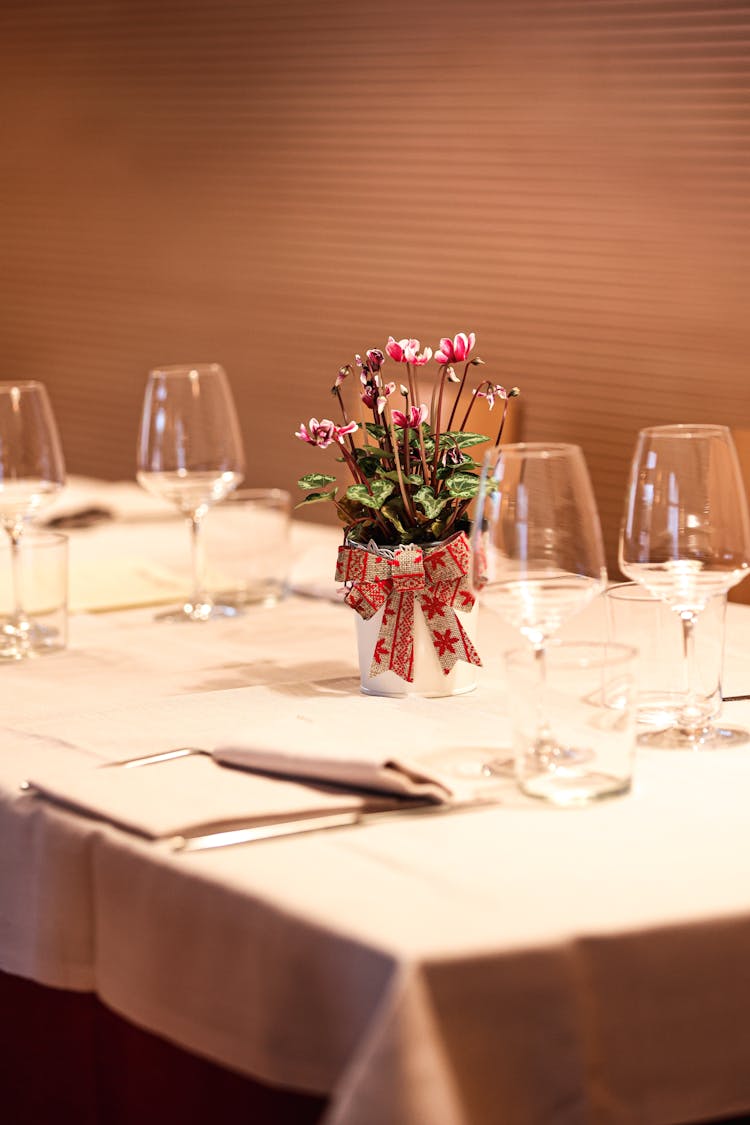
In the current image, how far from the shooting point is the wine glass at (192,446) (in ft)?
6.58

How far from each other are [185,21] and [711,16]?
179 cm

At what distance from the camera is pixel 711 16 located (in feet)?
8.90

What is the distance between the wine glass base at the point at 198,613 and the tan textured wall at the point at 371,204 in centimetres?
120

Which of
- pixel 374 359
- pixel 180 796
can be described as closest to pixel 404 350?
pixel 374 359

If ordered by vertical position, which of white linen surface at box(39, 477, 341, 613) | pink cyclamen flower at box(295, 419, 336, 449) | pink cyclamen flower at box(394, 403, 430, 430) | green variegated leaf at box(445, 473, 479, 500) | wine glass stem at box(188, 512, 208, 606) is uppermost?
pink cyclamen flower at box(394, 403, 430, 430)

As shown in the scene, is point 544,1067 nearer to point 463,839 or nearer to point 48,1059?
point 463,839

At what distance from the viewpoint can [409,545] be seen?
1522 millimetres

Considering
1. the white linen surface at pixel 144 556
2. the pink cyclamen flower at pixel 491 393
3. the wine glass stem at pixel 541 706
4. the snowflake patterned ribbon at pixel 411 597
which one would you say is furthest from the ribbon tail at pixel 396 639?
the white linen surface at pixel 144 556

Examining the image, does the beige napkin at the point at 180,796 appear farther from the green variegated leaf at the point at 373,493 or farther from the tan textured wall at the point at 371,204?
the tan textured wall at the point at 371,204

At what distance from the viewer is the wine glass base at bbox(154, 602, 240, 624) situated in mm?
2016

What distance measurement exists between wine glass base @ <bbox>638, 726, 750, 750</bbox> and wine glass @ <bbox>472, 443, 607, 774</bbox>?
0.52 ft

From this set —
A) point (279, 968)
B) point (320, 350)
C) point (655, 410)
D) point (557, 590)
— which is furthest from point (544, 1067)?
point (320, 350)

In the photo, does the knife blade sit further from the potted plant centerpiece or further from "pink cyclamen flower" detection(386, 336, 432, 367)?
"pink cyclamen flower" detection(386, 336, 432, 367)

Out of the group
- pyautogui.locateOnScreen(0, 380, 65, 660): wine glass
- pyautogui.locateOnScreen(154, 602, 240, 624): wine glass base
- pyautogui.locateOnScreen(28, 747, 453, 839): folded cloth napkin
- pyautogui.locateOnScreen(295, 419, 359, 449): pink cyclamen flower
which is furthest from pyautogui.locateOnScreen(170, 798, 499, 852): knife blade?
pyautogui.locateOnScreen(154, 602, 240, 624): wine glass base
